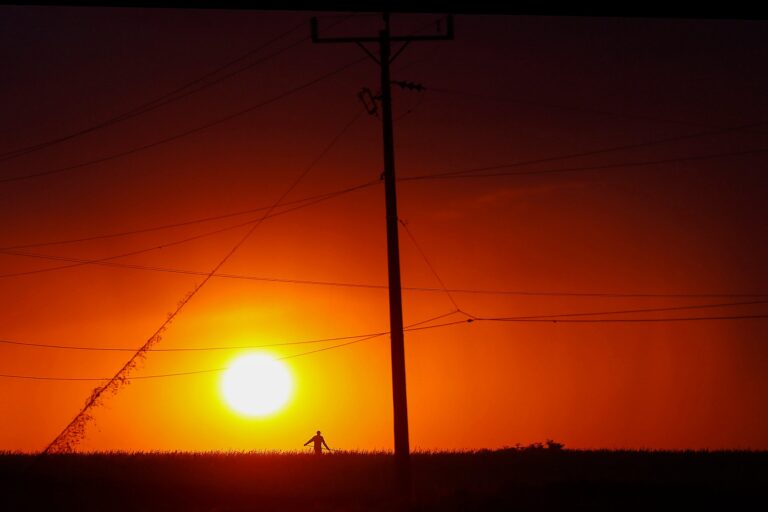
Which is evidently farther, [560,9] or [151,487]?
[151,487]

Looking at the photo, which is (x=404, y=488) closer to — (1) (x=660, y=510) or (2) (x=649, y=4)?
(1) (x=660, y=510)

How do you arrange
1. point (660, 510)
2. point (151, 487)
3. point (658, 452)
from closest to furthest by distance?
point (660, 510)
point (151, 487)
point (658, 452)

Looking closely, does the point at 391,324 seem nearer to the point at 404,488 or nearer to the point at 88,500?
the point at 404,488

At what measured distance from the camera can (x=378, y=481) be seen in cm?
3008

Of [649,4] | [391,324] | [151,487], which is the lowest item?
[649,4]

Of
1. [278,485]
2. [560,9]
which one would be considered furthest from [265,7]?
[278,485]

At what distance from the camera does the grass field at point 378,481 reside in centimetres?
2345

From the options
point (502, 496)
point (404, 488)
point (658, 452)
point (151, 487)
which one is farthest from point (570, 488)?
point (658, 452)

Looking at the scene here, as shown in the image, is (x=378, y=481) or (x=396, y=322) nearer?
(x=396, y=322)

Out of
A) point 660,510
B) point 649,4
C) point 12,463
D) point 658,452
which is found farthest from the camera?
point 658,452

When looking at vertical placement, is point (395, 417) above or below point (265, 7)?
above

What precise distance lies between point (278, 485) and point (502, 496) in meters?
8.43

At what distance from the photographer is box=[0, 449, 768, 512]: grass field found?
Answer: 23453 mm

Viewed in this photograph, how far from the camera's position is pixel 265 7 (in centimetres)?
507
